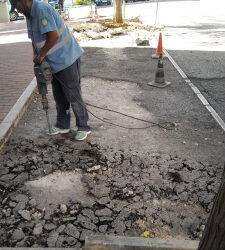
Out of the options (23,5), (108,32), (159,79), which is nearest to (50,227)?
(23,5)

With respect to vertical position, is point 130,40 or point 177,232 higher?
point 130,40

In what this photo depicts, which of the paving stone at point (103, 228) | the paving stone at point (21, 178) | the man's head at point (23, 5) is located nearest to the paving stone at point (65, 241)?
the paving stone at point (103, 228)

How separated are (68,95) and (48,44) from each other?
0.77 meters

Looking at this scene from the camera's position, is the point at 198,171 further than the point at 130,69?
No

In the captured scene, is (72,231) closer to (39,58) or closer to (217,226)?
(217,226)

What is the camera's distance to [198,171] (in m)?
3.39

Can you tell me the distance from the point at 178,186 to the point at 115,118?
1.95m

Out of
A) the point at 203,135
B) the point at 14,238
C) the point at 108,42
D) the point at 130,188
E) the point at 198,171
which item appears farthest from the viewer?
the point at 108,42

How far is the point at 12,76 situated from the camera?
6.68m

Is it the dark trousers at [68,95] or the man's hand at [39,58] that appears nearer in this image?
the man's hand at [39,58]

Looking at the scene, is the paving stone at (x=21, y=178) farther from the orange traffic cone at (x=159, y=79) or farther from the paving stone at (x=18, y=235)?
the orange traffic cone at (x=159, y=79)

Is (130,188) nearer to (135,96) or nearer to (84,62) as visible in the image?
(135,96)

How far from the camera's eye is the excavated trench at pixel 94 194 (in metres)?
2.62

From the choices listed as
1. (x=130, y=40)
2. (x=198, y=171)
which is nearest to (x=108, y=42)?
(x=130, y=40)
